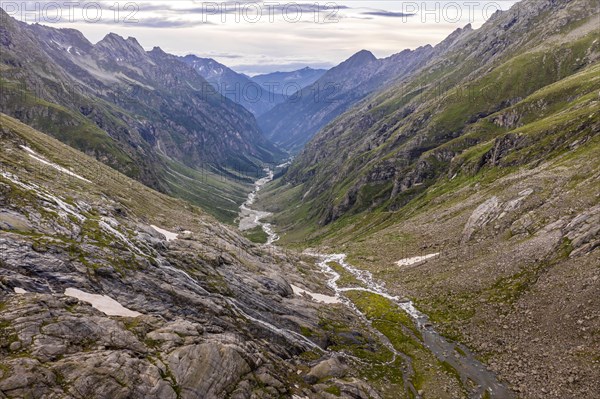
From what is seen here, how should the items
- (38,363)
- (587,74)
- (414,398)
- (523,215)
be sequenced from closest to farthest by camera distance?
1. (38,363)
2. (414,398)
3. (523,215)
4. (587,74)

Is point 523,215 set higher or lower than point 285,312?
higher

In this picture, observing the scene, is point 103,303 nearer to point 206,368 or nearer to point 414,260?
point 206,368

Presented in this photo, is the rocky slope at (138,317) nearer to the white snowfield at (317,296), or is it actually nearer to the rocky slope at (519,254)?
the white snowfield at (317,296)

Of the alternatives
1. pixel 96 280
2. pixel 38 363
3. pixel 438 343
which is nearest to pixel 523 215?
pixel 438 343

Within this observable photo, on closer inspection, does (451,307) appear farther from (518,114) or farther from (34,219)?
(518,114)

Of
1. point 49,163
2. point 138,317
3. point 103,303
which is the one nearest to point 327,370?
point 138,317

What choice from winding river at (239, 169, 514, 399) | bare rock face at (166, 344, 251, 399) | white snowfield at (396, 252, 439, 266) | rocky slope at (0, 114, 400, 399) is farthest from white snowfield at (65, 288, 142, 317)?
white snowfield at (396, 252, 439, 266)

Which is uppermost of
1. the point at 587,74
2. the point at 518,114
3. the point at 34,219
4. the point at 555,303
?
the point at 587,74
